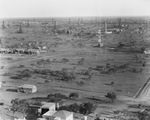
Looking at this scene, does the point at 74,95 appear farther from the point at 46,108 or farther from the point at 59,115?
the point at 59,115

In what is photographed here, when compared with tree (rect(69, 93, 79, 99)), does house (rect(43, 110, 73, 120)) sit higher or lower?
higher

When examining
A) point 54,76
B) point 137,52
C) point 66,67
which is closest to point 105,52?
point 137,52

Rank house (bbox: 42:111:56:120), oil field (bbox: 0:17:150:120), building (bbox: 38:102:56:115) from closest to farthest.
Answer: house (bbox: 42:111:56:120)
building (bbox: 38:102:56:115)
oil field (bbox: 0:17:150:120)

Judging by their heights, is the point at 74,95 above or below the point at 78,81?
above

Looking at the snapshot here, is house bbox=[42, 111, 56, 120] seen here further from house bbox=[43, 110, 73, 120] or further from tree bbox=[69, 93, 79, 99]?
tree bbox=[69, 93, 79, 99]

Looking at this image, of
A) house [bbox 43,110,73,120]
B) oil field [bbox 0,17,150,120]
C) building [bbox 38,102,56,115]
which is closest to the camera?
house [bbox 43,110,73,120]

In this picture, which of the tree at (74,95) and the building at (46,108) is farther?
the tree at (74,95)

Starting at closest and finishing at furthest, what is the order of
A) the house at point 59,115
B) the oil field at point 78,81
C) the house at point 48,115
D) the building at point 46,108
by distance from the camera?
the house at point 59,115 < the house at point 48,115 < the building at point 46,108 < the oil field at point 78,81

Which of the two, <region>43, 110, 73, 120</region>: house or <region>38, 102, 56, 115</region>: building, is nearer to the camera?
<region>43, 110, 73, 120</region>: house

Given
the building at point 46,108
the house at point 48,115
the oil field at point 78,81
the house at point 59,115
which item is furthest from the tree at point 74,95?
the house at point 59,115

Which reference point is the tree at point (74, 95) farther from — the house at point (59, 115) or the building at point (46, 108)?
the house at point (59, 115)

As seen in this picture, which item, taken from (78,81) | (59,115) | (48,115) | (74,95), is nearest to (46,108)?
(48,115)

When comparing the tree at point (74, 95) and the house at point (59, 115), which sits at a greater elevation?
the house at point (59, 115)

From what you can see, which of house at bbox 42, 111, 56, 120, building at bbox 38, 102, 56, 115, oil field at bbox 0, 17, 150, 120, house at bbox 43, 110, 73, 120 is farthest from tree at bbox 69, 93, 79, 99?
house at bbox 43, 110, 73, 120
